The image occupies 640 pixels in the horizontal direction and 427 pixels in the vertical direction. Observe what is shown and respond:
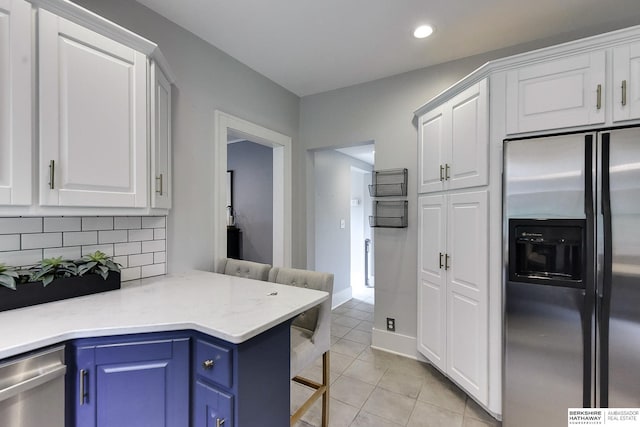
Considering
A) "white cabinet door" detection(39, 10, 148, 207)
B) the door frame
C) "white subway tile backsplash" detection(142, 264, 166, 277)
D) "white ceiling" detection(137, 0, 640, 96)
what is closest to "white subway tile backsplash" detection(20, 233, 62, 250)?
"white cabinet door" detection(39, 10, 148, 207)

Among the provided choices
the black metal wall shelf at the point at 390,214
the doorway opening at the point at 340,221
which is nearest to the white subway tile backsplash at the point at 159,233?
the doorway opening at the point at 340,221

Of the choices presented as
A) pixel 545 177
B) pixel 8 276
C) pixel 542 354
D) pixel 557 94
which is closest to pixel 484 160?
pixel 545 177

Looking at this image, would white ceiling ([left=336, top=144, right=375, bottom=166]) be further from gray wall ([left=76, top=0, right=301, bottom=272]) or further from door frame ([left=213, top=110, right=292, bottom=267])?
gray wall ([left=76, top=0, right=301, bottom=272])

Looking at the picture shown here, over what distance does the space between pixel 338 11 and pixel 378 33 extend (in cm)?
39

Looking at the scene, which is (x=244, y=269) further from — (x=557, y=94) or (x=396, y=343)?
(x=557, y=94)

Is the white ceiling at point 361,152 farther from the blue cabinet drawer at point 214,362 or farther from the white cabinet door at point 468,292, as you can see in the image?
the blue cabinet drawer at point 214,362

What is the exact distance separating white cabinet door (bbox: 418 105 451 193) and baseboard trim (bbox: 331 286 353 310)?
7.33 ft

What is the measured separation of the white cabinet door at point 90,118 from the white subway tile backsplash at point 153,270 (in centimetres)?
55

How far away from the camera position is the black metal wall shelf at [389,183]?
8.56ft

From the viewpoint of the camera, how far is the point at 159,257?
1.86 meters

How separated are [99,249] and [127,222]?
21 centimetres

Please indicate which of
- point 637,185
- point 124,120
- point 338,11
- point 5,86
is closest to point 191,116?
point 124,120

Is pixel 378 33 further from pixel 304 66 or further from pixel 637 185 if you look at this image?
pixel 637 185

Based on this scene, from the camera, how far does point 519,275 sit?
5.28 feet
